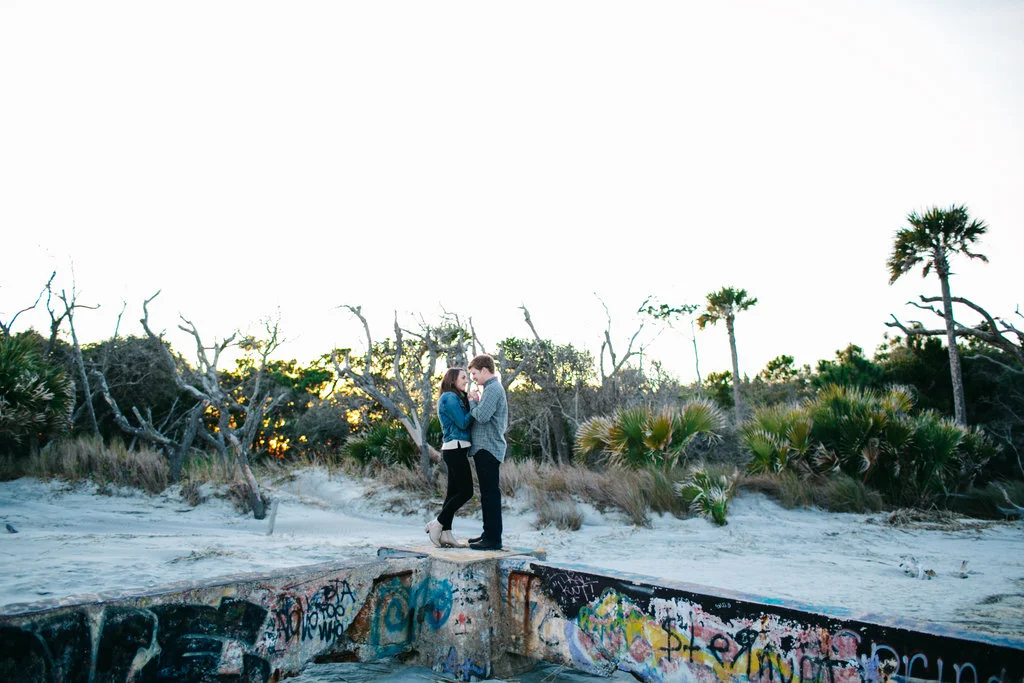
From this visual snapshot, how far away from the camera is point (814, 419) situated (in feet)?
37.6

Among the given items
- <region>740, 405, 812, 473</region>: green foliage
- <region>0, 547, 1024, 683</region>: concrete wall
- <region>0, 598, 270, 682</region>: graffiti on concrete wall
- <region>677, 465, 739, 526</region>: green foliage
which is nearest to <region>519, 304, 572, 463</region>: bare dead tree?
<region>740, 405, 812, 473</region>: green foliage

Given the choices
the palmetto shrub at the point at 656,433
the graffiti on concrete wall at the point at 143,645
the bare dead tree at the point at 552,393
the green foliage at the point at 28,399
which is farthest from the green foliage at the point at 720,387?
the graffiti on concrete wall at the point at 143,645

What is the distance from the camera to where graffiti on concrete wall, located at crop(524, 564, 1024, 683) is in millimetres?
2242

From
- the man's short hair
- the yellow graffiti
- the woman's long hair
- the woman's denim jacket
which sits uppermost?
the man's short hair

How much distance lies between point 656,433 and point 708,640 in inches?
330

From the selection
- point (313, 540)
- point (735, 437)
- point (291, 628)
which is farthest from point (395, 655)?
point (735, 437)

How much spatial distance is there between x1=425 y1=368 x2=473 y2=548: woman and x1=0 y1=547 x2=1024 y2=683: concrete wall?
43 centimetres

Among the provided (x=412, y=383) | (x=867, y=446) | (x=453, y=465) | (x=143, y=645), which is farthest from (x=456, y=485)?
(x=412, y=383)

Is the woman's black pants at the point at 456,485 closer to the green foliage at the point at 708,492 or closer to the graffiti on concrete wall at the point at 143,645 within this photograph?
the graffiti on concrete wall at the point at 143,645

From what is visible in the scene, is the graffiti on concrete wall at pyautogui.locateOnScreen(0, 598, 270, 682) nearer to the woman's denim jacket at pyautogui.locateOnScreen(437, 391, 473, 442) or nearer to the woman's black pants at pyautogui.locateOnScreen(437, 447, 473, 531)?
the woman's black pants at pyautogui.locateOnScreen(437, 447, 473, 531)

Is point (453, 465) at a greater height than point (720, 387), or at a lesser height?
lesser

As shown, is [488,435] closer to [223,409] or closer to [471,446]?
[471,446]

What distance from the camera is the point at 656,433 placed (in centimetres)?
1104

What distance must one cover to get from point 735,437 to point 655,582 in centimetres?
1071
